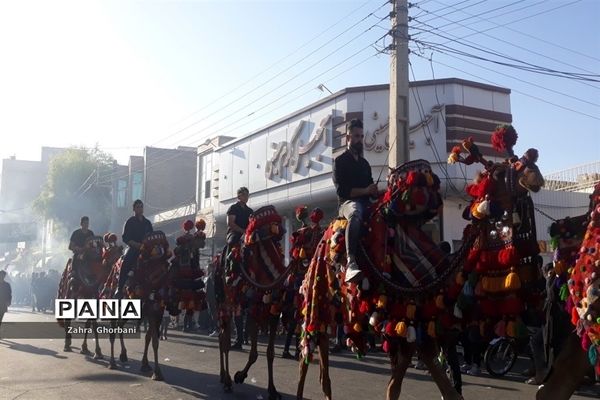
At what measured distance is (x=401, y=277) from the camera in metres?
5.41

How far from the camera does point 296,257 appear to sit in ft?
27.9

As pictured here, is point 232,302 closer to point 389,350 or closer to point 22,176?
point 389,350

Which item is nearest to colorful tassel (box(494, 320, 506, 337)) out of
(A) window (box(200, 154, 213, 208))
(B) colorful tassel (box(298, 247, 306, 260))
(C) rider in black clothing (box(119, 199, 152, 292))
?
(B) colorful tassel (box(298, 247, 306, 260))

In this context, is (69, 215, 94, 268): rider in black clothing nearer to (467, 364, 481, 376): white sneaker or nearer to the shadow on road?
the shadow on road

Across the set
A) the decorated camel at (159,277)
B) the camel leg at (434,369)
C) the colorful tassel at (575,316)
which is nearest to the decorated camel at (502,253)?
the colorful tassel at (575,316)

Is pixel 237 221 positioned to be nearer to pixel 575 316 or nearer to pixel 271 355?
pixel 271 355

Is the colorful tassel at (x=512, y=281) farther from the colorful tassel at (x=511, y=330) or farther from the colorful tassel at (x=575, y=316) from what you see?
the colorful tassel at (x=575, y=316)

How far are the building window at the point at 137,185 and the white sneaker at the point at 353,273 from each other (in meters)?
39.7

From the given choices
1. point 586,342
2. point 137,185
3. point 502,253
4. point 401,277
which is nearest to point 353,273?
point 401,277

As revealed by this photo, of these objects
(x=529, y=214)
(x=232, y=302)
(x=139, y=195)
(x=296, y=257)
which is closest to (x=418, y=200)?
(x=529, y=214)

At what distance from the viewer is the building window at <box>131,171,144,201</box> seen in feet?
145

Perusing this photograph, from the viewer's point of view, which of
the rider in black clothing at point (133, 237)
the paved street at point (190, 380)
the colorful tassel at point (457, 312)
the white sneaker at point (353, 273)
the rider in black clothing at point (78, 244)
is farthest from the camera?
the rider in black clothing at point (78, 244)

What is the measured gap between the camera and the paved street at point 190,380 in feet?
28.1

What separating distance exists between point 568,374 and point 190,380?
660 cm
